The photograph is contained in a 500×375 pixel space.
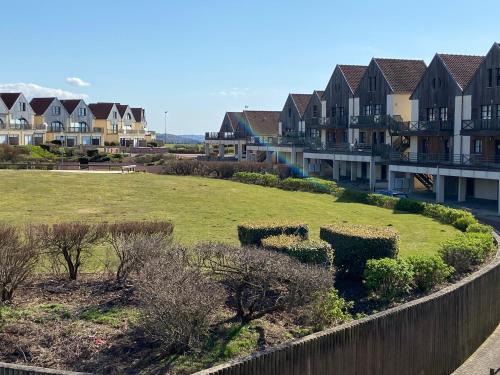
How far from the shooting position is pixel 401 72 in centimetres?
5778

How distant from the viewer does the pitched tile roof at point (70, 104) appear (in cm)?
10124

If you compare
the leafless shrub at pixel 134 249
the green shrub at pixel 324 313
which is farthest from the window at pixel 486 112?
the green shrub at pixel 324 313

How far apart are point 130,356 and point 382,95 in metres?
48.8

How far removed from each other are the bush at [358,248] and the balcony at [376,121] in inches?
1455

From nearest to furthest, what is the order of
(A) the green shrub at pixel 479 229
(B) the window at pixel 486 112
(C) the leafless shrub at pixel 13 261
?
1. (C) the leafless shrub at pixel 13 261
2. (A) the green shrub at pixel 479 229
3. (B) the window at pixel 486 112

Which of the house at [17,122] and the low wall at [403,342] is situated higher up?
the house at [17,122]

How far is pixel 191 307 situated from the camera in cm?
1117

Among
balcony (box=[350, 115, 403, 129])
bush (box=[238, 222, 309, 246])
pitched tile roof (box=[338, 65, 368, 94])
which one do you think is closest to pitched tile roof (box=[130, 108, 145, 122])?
pitched tile roof (box=[338, 65, 368, 94])

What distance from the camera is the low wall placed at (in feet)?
30.5

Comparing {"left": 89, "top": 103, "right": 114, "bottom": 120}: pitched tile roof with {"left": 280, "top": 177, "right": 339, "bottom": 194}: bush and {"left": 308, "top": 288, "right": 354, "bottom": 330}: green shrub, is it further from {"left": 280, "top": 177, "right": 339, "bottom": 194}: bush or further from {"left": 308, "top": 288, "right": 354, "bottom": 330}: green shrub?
{"left": 308, "top": 288, "right": 354, "bottom": 330}: green shrub

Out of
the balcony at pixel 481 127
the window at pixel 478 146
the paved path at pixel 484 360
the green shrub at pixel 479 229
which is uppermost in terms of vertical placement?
the balcony at pixel 481 127

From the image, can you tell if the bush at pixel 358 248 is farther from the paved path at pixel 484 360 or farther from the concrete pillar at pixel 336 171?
the concrete pillar at pixel 336 171

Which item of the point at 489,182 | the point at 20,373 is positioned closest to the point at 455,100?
the point at 489,182

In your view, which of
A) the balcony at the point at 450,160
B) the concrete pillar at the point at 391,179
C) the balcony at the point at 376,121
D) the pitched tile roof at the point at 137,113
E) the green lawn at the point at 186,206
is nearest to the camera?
the green lawn at the point at 186,206
